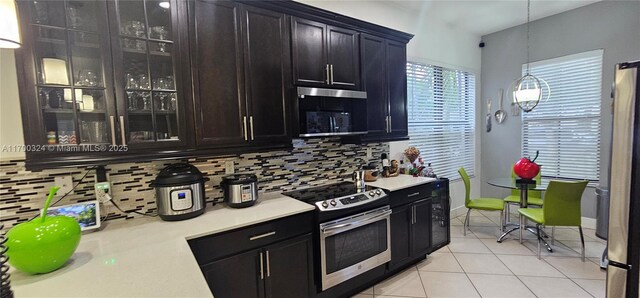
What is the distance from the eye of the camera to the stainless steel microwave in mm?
2434

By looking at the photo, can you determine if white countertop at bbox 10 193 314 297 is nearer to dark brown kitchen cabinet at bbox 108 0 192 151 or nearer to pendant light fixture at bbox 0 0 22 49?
dark brown kitchen cabinet at bbox 108 0 192 151

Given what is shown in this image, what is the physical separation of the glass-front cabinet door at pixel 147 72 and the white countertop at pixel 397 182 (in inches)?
72.6

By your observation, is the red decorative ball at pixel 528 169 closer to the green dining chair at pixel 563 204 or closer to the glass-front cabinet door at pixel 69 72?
the green dining chair at pixel 563 204

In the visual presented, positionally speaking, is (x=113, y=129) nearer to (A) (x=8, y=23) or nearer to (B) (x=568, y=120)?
(A) (x=8, y=23)

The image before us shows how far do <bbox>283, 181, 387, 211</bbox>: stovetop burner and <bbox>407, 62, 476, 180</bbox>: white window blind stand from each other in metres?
1.61

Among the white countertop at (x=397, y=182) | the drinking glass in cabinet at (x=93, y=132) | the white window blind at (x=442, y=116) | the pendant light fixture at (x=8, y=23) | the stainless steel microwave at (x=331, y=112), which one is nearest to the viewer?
the pendant light fixture at (x=8, y=23)

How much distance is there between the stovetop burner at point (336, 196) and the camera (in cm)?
217

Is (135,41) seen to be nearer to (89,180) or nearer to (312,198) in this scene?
(89,180)

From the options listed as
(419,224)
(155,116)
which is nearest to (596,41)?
(419,224)

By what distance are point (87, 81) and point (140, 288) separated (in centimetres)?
120

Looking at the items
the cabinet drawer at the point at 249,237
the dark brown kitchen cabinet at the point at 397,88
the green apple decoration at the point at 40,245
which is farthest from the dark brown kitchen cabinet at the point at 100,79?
the dark brown kitchen cabinet at the point at 397,88

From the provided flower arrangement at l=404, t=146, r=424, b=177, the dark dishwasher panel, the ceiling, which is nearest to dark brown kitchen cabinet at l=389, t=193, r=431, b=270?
the dark dishwasher panel

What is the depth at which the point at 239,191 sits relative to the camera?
205cm

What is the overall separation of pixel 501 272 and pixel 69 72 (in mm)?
3768
